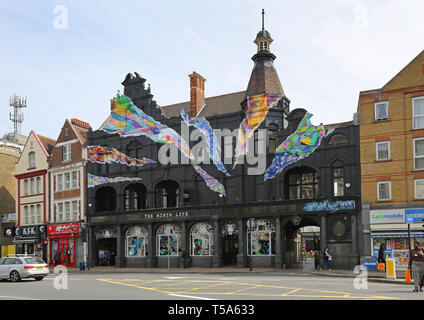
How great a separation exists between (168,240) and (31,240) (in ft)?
57.3

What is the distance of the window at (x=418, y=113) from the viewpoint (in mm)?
34625

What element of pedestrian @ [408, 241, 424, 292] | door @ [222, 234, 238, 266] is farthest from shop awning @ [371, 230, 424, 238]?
pedestrian @ [408, 241, 424, 292]

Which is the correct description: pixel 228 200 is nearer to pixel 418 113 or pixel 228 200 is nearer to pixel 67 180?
pixel 418 113

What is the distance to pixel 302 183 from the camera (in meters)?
39.0

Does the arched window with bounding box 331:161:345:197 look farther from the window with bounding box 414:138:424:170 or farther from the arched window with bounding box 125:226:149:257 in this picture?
the arched window with bounding box 125:226:149:257

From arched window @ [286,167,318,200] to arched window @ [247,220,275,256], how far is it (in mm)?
2837

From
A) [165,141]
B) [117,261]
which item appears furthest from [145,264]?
[165,141]

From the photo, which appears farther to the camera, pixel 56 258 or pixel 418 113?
pixel 56 258

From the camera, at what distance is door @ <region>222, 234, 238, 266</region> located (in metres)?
41.2

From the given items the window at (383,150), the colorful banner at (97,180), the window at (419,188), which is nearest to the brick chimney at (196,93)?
the colorful banner at (97,180)

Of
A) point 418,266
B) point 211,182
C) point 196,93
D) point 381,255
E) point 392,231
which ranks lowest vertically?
point 381,255

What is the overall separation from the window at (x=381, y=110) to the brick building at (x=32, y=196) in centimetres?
3261

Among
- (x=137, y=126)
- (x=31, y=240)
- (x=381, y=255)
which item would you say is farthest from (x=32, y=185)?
(x=381, y=255)
